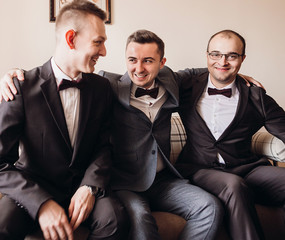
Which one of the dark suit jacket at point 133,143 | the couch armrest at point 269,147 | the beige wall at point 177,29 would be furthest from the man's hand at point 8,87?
the couch armrest at point 269,147

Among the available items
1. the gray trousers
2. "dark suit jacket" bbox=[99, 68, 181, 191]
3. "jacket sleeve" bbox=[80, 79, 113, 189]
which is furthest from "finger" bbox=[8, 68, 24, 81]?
the gray trousers

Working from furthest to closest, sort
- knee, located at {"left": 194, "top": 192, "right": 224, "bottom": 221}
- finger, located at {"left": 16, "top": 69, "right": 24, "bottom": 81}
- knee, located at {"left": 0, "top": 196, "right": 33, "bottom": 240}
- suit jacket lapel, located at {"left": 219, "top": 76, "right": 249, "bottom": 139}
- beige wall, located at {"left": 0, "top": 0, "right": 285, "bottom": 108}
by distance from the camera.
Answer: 1. beige wall, located at {"left": 0, "top": 0, "right": 285, "bottom": 108}
2. suit jacket lapel, located at {"left": 219, "top": 76, "right": 249, "bottom": 139}
3. knee, located at {"left": 194, "top": 192, "right": 224, "bottom": 221}
4. finger, located at {"left": 16, "top": 69, "right": 24, "bottom": 81}
5. knee, located at {"left": 0, "top": 196, "right": 33, "bottom": 240}

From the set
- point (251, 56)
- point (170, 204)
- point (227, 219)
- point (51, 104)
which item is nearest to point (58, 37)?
point (51, 104)

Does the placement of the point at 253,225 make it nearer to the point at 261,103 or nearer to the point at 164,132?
the point at 164,132

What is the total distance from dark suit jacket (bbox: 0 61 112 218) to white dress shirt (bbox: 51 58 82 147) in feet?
0.12

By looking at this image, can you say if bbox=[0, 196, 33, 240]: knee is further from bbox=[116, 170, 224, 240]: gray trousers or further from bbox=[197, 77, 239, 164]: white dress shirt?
bbox=[197, 77, 239, 164]: white dress shirt

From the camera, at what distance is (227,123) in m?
1.83

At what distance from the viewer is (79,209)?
123cm

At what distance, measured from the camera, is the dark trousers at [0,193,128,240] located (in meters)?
1.09

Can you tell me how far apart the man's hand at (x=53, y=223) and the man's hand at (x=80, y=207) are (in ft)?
0.18

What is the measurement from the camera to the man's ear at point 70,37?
134cm

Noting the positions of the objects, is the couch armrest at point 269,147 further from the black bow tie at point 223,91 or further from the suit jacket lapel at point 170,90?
the suit jacket lapel at point 170,90

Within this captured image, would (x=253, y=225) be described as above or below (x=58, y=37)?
below

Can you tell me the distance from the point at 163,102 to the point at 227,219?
810 mm
